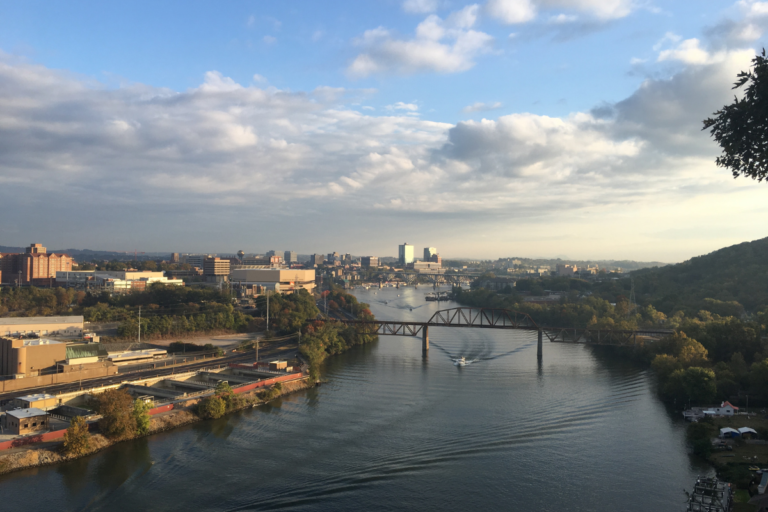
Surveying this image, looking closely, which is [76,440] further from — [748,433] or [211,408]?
[748,433]

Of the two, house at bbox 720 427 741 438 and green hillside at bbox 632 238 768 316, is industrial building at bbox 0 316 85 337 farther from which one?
green hillside at bbox 632 238 768 316

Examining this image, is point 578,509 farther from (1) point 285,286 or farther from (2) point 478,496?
(1) point 285,286

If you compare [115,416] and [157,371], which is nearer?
[115,416]

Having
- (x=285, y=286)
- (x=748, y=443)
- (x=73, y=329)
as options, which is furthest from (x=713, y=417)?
(x=285, y=286)

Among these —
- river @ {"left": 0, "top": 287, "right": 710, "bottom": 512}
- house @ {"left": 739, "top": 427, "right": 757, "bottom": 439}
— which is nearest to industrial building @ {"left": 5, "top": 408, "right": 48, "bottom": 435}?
river @ {"left": 0, "top": 287, "right": 710, "bottom": 512}

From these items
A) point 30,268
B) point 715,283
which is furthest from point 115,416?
point 30,268

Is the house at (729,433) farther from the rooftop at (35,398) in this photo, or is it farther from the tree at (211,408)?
the rooftop at (35,398)

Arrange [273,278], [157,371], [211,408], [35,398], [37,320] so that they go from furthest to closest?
[273,278], [37,320], [157,371], [211,408], [35,398]

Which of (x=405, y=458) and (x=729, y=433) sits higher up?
(x=729, y=433)
